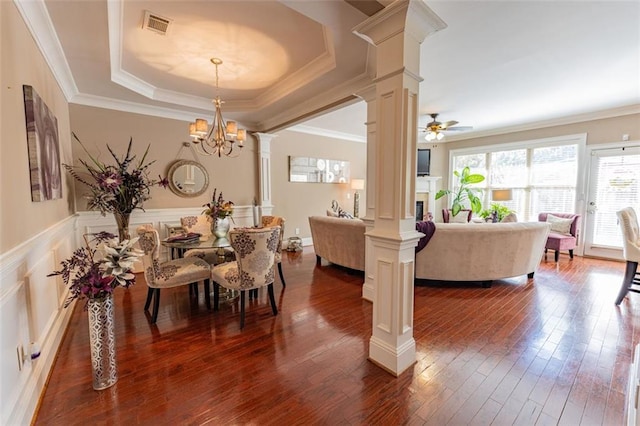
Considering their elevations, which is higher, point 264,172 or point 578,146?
point 578,146

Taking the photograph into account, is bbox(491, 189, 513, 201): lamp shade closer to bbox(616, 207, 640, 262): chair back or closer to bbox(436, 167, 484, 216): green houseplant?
bbox(436, 167, 484, 216): green houseplant

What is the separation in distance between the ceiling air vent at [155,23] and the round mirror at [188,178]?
8.01 ft

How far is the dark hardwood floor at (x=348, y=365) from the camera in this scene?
1.63 metres

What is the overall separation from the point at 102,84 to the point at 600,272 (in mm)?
7479

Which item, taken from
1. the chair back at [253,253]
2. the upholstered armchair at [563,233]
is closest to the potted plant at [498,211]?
the upholstered armchair at [563,233]

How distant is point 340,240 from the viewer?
4258 millimetres

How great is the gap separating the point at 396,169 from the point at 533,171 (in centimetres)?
592

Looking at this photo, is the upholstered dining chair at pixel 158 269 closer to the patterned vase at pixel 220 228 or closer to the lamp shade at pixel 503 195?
the patterned vase at pixel 220 228

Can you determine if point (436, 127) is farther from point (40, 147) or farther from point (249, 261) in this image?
point (40, 147)

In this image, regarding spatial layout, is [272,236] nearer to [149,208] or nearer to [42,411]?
[42,411]

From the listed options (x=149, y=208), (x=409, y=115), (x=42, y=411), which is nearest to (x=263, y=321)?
(x=42, y=411)

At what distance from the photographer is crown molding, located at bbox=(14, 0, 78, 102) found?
193cm

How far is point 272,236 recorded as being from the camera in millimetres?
2629

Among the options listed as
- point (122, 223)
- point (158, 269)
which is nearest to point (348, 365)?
point (158, 269)
